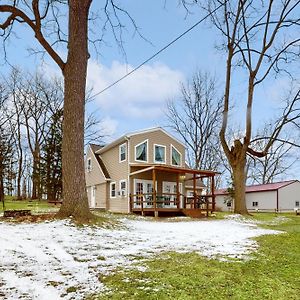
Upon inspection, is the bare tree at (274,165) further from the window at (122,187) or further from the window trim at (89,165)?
the window at (122,187)

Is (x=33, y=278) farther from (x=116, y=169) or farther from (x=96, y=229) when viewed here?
(x=116, y=169)

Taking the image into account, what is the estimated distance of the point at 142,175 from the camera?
1944cm

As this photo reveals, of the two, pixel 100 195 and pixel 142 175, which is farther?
pixel 100 195

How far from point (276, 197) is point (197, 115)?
1267cm

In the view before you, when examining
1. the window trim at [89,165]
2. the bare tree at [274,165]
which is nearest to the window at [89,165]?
the window trim at [89,165]

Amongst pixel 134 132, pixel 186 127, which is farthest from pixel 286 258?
pixel 186 127

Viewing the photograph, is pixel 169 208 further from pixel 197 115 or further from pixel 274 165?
pixel 274 165

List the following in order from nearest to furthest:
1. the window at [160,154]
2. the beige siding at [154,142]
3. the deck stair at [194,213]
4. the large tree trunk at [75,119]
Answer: the large tree trunk at [75,119]
the deck stair at [194,213]
the beige siding at [154,142]
the window at [160,154]

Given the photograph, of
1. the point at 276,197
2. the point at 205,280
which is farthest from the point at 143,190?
the point at 276,197

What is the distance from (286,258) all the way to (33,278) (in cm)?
385

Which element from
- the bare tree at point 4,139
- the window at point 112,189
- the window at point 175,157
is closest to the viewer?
the window at point 112,189

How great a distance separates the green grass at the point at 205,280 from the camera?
318cm

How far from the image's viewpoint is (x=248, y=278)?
3.80 metres

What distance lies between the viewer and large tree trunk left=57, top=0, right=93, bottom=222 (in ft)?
28.1
